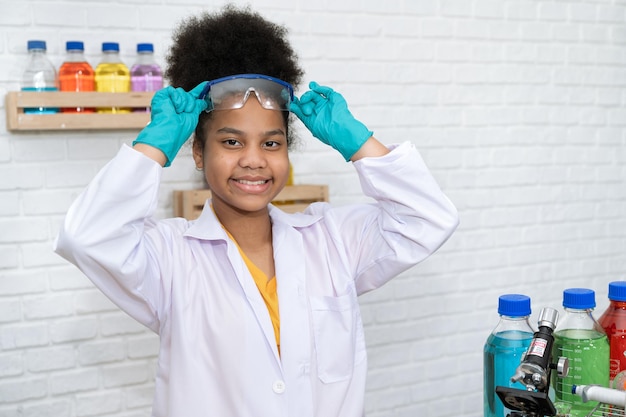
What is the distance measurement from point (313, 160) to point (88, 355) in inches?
42.8

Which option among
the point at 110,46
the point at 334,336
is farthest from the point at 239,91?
the point at 110,46

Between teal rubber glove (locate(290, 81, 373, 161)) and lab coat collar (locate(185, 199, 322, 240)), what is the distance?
0.19 meters

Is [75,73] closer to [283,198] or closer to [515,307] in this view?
[283,198]

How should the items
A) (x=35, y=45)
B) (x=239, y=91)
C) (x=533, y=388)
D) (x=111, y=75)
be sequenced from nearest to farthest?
(x=533, y=388)
(x=239, y=91)
(x=35, y=45)
(x=111, y=75)

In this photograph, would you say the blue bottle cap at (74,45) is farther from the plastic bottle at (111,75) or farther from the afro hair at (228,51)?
the afro hair at (228,51)

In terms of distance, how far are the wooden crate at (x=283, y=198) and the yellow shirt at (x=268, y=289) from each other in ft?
2.94

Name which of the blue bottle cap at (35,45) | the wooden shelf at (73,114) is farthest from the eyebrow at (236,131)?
the blue bottle cap at (35,45)

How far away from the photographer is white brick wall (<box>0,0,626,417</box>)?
102 inches

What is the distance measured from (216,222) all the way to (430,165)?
1715 mm

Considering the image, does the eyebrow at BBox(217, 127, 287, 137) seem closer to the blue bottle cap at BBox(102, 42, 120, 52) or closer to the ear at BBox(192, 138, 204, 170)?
the ear at BBox(192, 138, 204, 170)

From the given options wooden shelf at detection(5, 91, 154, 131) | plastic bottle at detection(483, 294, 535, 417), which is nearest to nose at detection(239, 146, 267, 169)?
plastic bottle at detection(483, 294, 535, 417)

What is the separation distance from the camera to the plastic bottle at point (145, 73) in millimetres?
2600

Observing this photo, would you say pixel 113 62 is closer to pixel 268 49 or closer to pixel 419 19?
pixel 268 49

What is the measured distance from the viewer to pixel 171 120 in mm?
1626
